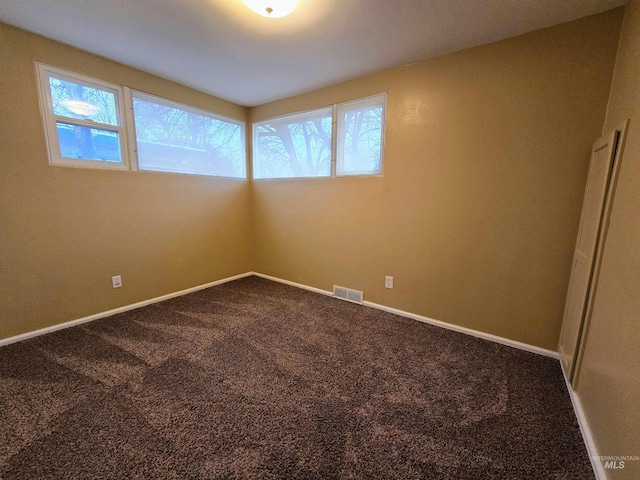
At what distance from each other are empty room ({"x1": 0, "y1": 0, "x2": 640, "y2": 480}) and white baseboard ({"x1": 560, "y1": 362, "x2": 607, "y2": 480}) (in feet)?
0.04

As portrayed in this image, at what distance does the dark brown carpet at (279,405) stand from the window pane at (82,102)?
2022 millimetres

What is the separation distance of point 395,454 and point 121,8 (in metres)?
3.27

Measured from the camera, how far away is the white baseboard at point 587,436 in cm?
119

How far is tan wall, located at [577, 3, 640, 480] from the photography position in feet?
3.46

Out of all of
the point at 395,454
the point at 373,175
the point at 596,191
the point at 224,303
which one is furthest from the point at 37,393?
the point at 596,191

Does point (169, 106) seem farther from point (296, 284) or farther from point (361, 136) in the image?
point (296, 284)

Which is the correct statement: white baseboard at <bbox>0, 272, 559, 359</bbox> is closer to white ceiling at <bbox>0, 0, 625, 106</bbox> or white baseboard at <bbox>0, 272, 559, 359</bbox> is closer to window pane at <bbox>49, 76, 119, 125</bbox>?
window pane at <bbox>49, 76, 119, 125</bbox>

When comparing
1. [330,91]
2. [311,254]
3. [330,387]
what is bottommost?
[330,387]

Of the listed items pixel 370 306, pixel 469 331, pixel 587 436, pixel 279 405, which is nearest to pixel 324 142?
pixel 370 306

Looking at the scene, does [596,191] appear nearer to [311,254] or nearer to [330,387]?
[330,387]

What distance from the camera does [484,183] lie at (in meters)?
2.26

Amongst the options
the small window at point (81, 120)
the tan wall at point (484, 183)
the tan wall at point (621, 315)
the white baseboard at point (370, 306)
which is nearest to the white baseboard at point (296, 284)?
the white baseboard at point (370, 306)

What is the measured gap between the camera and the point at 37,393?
5.42 feet

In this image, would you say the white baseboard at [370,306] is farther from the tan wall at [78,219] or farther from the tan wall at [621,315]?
the tan wall at [621,315]
